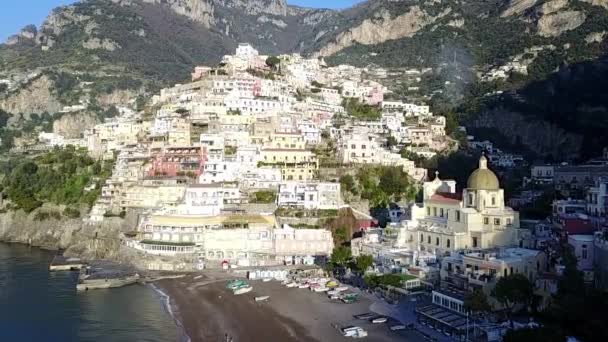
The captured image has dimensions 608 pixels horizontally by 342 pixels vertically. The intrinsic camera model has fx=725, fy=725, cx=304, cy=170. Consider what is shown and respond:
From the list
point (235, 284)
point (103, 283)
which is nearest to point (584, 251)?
point (235, 284)

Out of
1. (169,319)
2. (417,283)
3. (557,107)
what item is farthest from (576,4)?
(169,319)

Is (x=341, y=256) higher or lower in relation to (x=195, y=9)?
lower

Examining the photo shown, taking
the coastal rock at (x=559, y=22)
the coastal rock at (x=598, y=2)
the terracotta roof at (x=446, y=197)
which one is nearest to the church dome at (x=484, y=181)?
the terracotta roof at (x=446, y=197)

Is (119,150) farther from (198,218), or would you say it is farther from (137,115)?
(198,218)

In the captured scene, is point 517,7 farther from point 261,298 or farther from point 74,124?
point 261,298

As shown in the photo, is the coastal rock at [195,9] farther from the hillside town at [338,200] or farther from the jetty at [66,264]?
the jetty at [66,264]
